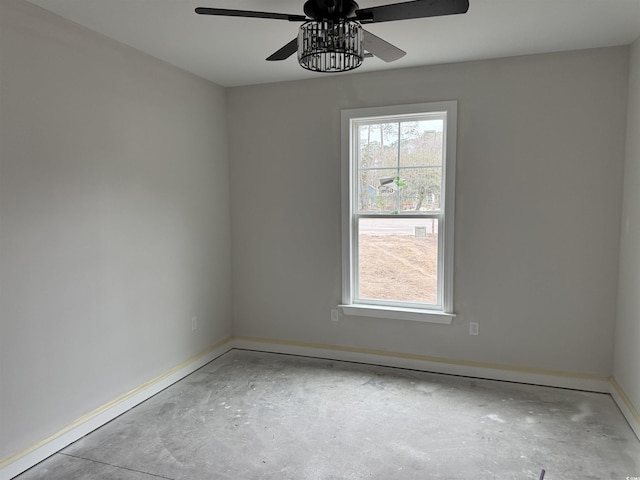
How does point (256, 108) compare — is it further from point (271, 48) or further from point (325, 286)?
point (325, 286)

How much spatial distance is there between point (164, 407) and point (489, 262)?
104 inches

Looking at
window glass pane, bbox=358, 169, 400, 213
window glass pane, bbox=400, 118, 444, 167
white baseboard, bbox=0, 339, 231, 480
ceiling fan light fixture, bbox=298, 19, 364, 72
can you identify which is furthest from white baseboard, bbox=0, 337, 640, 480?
ceiling fan light fixture, bbox=298, 19, 364, 72

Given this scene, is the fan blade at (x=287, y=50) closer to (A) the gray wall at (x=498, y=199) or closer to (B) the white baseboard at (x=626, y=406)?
(A) the gray wall at (x=498, y=199)

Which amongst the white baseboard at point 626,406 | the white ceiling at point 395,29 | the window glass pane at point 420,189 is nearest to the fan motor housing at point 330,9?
the white ceiling at point 395,29

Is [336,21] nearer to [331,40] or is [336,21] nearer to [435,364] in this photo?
[331,40]

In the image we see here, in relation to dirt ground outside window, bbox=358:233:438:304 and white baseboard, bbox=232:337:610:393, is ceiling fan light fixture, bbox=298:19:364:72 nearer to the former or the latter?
dirt ground outside window, bbox=358:233:438:304

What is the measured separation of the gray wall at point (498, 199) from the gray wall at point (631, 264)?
9 cm

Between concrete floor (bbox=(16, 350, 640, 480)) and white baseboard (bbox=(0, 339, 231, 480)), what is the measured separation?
5cm

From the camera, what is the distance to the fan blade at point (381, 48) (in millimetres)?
2027

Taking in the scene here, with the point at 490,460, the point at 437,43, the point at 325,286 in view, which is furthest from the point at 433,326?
the point at 437,43

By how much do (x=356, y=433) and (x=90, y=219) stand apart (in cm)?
213

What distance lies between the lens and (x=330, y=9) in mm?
1784

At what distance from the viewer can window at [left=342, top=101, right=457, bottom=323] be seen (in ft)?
11.2

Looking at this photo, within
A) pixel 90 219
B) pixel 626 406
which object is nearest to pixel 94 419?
pixel 90 219
